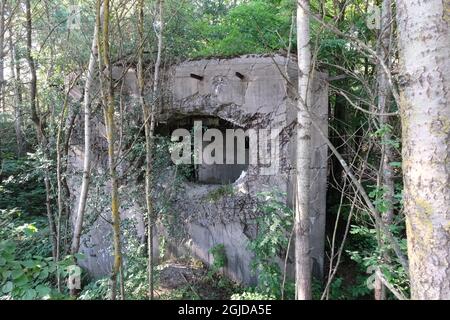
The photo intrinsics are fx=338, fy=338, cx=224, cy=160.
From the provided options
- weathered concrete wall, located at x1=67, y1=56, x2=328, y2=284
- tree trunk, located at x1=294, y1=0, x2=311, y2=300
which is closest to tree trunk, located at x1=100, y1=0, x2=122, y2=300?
tree trunk, located at x1=294, y1=0, x2=311, y2=300

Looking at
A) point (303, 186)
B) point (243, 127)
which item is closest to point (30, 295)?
point (303, 186)

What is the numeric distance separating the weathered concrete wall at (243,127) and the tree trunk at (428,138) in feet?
10.8

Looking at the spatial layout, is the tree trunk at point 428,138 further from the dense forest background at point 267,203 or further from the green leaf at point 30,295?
the green leaf at point 30,295

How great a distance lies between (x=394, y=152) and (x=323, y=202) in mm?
1549

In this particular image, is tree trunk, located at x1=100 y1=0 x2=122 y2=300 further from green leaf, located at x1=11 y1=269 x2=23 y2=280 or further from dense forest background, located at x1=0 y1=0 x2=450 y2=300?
green leaf, located at x1=11 y1=269 x2=23 y2=280

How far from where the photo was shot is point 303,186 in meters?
2.96

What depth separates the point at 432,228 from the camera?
3.71 ft

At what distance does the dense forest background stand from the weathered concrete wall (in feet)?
0.69

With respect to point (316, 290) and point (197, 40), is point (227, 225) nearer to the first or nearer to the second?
point (316, 290)

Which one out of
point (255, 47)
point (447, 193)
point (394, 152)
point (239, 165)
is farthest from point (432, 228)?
point (239, 165)

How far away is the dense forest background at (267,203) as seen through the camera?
47.2 inches

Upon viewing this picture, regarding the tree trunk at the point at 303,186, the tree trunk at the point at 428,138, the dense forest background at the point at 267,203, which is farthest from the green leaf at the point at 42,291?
the tree trunk at the point at 303,186

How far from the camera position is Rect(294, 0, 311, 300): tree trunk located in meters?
2.93
